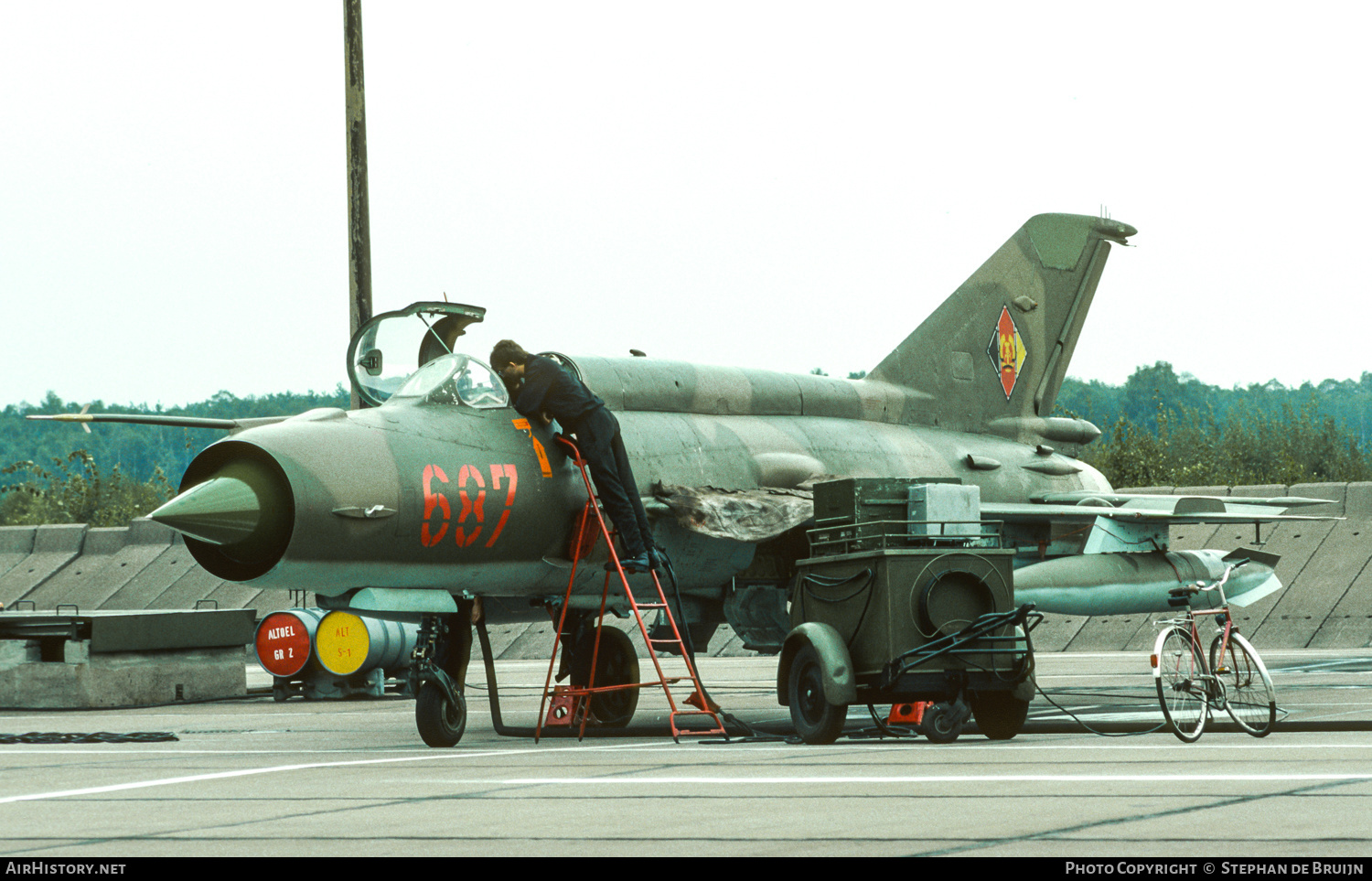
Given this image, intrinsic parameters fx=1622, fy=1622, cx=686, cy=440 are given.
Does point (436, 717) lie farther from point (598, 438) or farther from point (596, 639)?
point (598, 438)

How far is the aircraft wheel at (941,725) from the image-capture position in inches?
415

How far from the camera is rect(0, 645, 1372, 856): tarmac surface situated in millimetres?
5383

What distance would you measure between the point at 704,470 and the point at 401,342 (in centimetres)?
267

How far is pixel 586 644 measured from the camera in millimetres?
13172

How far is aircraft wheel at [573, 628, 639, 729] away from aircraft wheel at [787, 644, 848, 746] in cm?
240

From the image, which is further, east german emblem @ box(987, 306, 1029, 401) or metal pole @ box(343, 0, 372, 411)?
metal pole @ box(343, 0, 372, 411)

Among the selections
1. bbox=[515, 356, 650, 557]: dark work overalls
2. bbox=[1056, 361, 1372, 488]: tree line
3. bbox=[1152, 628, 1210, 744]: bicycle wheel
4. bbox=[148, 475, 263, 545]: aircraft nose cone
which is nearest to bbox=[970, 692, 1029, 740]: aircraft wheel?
bbox=[1152, 628, 1210, 744]: bicycle wheel

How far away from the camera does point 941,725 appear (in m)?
10.5

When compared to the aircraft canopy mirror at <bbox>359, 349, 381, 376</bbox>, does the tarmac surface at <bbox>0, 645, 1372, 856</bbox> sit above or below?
below

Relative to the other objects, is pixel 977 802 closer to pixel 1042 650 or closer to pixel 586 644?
pixel 586 644

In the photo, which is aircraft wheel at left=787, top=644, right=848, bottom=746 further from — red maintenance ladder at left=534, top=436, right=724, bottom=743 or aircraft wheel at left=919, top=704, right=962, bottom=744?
red maintenance ladder at left=534, top=436, right=724, bottom=743

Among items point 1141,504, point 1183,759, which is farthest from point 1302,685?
point 1183,759

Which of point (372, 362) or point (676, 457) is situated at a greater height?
point (372, 362)

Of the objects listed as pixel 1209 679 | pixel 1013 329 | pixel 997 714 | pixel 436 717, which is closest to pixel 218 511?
pixel 436 717
